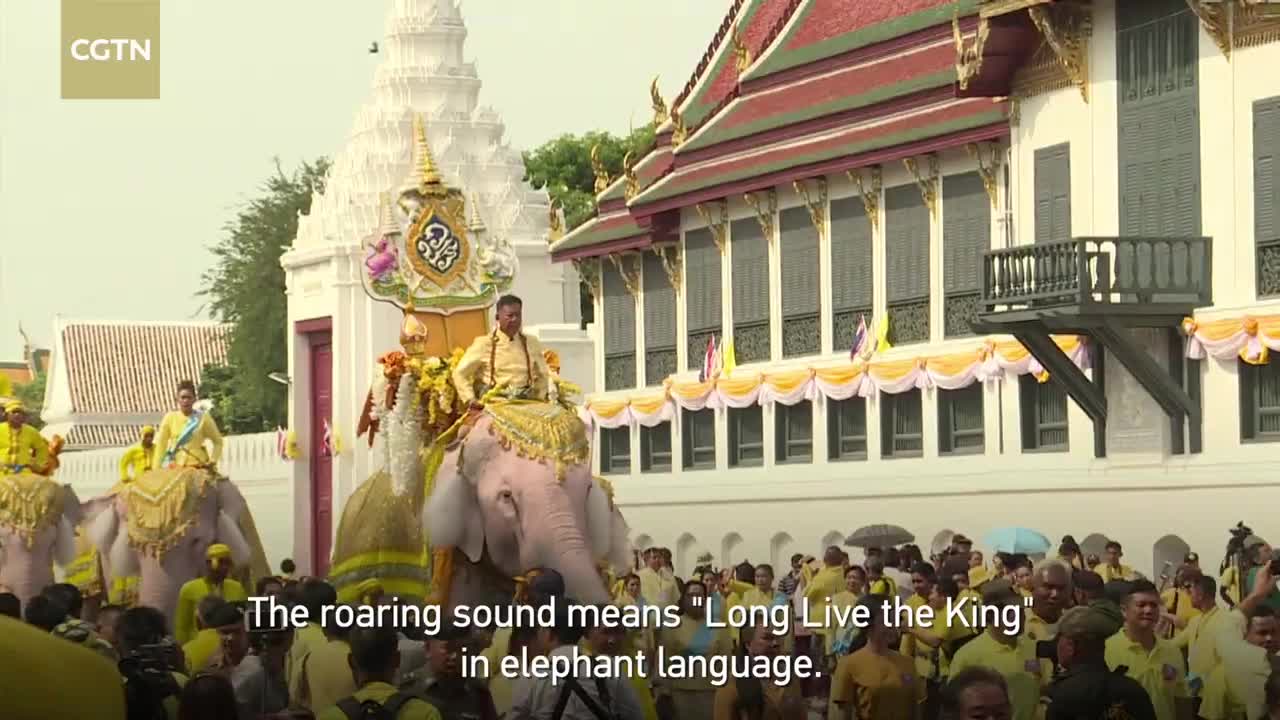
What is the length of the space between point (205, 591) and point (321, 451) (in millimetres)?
36782

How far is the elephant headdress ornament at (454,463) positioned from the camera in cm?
1484

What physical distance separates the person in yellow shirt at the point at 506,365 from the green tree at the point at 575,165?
4643cm

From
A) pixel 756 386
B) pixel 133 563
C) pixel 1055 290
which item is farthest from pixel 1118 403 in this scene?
pixel 133 563

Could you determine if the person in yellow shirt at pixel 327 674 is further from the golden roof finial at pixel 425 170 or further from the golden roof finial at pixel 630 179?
the golden roof finial at pixel 630 179

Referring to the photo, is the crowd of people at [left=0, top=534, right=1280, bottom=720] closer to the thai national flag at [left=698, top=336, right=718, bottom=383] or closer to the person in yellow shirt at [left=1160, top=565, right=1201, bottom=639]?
the person in yellow shirt at [left=1160, top=565, right=1201, bottom=639]

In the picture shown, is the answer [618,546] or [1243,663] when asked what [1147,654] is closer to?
[1243,663]

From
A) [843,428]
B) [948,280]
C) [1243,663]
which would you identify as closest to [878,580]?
[1243,663]

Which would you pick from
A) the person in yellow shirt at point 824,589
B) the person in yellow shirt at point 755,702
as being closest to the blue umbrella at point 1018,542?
the person in yellow shirt at point 824,589

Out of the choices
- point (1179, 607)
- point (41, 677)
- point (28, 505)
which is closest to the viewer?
point (41, 677)

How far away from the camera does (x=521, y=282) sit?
178 feet

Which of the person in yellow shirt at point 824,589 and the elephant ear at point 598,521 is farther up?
the elephant ear at point 598,521

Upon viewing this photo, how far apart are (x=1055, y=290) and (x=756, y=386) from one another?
9.99 metres

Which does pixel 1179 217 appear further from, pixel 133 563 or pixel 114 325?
pixel 114 325

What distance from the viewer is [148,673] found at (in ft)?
26.0
